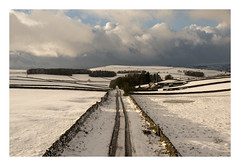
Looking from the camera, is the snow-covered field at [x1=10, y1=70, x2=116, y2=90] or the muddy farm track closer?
the muddy farm track

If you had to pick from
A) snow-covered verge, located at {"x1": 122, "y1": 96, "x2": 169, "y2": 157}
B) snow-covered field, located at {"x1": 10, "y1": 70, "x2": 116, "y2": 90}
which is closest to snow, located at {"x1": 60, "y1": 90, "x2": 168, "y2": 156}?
snow-covered verge, located at {"x1": 122, "y1": 96, "x2": 169, "y2": 157}

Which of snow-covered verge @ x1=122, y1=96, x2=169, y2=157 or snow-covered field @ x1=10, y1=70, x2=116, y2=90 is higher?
snow-covered field @ x1=10, y1=70, x2=116, y2=90

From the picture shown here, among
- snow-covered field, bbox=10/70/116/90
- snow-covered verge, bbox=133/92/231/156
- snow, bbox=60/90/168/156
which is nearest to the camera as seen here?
snow, bbox=60/90/168/156

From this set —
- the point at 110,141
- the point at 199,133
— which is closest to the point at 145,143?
the point at 110,141

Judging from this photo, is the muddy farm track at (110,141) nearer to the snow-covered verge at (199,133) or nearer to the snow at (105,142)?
the snow at (105,142)

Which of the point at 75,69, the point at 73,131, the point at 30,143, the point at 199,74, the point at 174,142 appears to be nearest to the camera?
the point at 30,143

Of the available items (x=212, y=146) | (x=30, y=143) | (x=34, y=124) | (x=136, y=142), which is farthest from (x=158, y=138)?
(x=34, y=124)

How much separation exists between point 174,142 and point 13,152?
14083 millimetres

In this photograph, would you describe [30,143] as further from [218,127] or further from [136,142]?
[218,127]

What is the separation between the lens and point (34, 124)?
21031mm

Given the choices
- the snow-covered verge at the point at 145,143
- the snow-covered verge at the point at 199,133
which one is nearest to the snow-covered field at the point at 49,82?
the snow-covered verge at the point at 199,133

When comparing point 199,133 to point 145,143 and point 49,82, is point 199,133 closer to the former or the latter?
point 145,143

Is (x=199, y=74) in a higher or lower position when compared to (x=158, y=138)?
higher

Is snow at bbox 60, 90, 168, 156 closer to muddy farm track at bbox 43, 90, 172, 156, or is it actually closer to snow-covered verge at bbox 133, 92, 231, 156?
muddy farm track at bbox 43, 90, 172, 156
